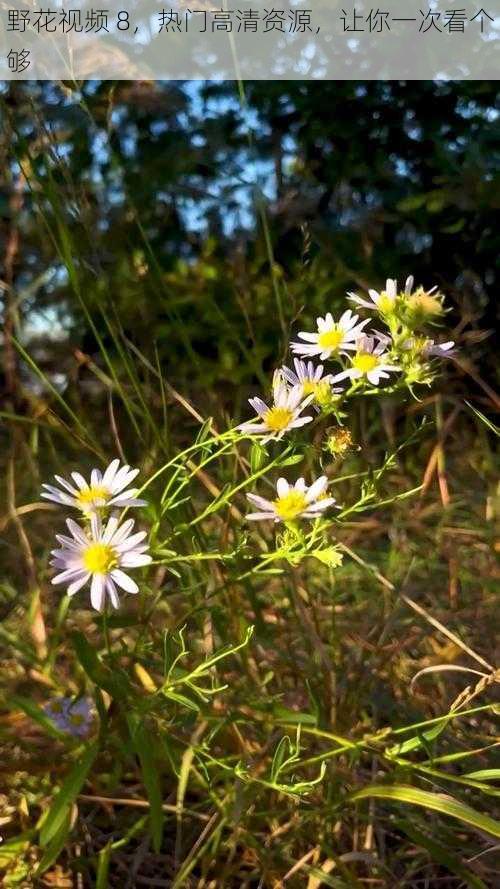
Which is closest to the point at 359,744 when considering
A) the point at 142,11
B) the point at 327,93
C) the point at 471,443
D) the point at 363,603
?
the point at 363,603

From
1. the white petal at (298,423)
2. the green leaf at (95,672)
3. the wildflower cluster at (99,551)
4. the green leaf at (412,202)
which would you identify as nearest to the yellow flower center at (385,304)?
the white petal at (298,423)

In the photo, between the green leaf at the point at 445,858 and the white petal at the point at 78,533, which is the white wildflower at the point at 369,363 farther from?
the green leaf at the point at 445,858

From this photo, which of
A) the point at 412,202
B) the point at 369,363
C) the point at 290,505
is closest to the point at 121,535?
the point at 290,505

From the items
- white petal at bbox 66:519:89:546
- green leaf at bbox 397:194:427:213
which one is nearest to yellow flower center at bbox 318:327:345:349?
white petal at bbox 66:519:89:546

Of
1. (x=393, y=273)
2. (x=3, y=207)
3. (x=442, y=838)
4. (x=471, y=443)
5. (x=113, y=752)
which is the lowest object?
(x=442, y=838)

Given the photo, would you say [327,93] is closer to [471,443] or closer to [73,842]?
[471,443]

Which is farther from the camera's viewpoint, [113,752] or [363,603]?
[363,603]
